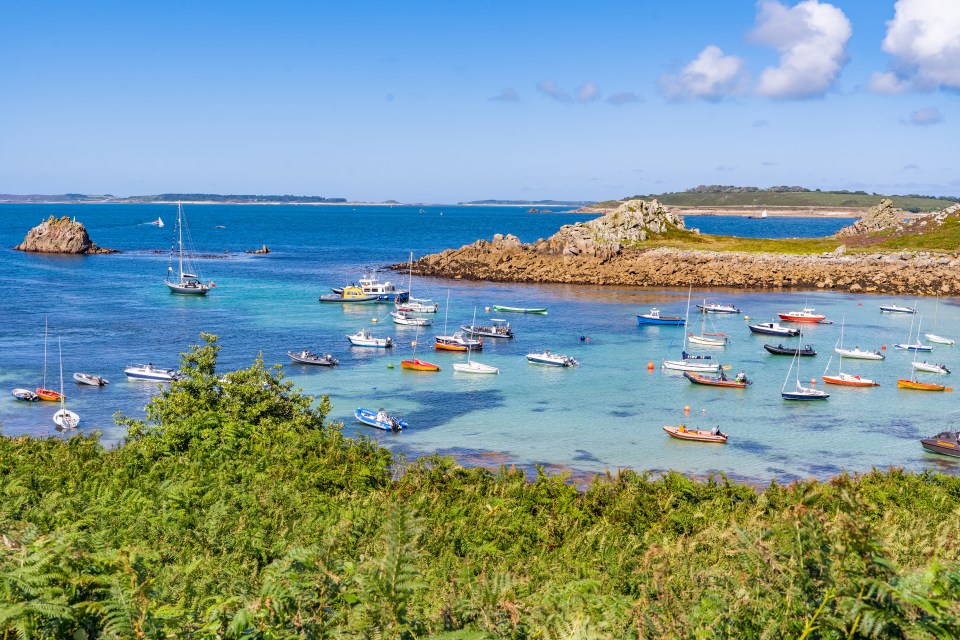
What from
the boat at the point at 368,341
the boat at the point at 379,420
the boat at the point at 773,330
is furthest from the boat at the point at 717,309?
the boat at the point at 379,420

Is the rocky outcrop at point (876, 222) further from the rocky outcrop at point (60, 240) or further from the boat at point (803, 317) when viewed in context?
the rocky outcrop at point (60, 240)

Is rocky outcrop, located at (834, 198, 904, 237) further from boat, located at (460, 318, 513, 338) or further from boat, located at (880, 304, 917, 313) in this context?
boat, located at (460, 318, 513, 338)

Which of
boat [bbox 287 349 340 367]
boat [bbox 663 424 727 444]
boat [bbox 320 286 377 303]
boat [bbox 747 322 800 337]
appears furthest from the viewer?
boat [bbox 320 286 377 303]

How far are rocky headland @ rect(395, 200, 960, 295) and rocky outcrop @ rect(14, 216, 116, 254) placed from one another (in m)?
64.5

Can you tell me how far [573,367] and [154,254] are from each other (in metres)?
110

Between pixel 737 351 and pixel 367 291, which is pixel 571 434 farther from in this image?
pixel 367 291

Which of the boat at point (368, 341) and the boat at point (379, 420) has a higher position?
the boat at point (368, 341)

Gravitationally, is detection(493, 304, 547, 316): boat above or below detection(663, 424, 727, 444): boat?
above

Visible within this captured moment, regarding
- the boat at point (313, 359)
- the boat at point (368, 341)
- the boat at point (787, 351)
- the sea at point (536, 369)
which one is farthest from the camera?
the boat at point (368, 341)

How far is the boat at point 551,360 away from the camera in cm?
5834

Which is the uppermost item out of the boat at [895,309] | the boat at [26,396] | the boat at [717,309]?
the boat at [895,309]

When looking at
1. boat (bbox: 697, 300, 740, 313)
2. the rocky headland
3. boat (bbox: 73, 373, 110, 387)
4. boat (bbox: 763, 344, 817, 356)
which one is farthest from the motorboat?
boat (bbox: 73, 373, 110, 387)

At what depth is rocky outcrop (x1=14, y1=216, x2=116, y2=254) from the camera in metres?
139

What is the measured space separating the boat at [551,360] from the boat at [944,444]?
2460 cm
